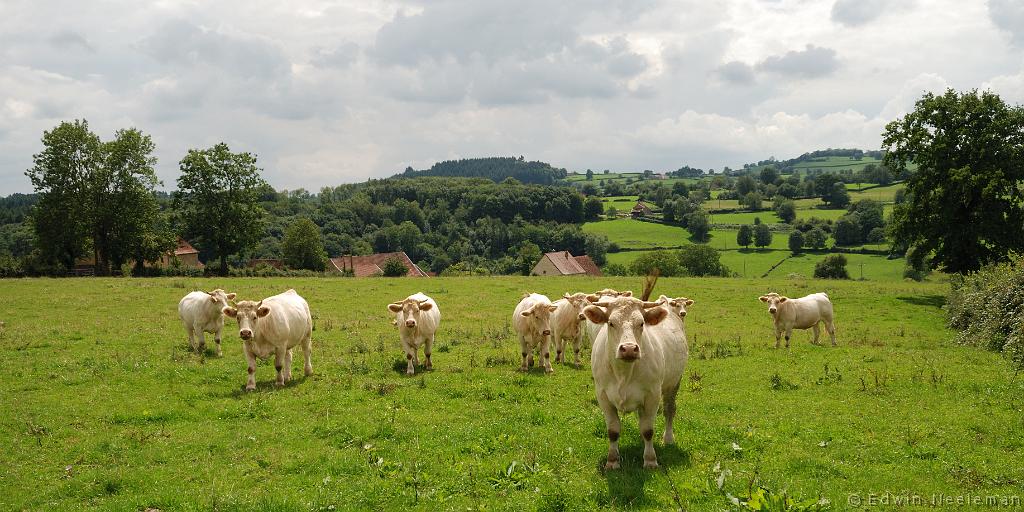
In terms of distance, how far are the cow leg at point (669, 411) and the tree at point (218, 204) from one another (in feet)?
162

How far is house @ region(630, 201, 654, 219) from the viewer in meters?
128

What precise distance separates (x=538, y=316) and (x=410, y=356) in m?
3.68

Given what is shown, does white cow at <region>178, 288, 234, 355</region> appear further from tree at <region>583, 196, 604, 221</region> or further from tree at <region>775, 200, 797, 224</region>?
tree at <region>583, 196, 604, 221</region>

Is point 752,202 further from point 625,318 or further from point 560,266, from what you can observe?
point 625,318

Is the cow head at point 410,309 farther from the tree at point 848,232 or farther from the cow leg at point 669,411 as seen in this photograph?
the tree at point 848,232

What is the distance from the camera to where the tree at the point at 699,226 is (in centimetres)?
10191

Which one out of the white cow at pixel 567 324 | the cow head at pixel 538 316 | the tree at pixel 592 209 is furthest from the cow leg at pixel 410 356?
the tree at pixel 592 209

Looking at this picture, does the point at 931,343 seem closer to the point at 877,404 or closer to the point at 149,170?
the point at 877,404

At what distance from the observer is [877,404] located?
1252 cm

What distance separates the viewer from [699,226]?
340 feet

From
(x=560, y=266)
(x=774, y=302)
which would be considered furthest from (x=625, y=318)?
(x=560, y=266)

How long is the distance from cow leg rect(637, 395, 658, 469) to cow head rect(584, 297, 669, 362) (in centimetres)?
78

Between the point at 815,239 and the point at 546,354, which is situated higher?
the point at 546,354

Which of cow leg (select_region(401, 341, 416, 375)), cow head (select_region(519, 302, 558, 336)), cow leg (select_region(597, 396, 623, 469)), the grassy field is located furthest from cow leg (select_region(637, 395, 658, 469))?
cow leg (select_region(401, 341, 416, 375))
